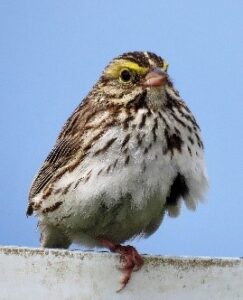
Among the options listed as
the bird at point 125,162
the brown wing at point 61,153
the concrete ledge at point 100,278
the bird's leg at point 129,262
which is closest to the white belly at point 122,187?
the bird at point 125,162

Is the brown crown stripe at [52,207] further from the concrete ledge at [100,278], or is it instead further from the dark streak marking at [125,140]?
the concrete ledge at [100,278]

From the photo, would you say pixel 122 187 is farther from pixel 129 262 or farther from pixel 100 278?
pixel 100 278

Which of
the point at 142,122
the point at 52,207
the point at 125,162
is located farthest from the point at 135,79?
the point at 52,207

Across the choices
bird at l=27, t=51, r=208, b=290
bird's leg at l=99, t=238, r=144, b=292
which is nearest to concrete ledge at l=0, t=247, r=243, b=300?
bird's leg at l=99, t=238, r=144, b=292

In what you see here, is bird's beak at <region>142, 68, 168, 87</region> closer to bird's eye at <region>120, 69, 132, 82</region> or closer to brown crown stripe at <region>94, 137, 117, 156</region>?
bird's eye at <region>120, 69, 132, 82</region>

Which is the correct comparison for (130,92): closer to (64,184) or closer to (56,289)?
(64,184)

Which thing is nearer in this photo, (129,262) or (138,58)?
(129,262)

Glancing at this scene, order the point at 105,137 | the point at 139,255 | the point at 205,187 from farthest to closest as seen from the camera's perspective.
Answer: the point at 205,187, the point at 105,137, the point at 139,255

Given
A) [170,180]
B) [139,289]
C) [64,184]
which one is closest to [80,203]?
[64,184]
